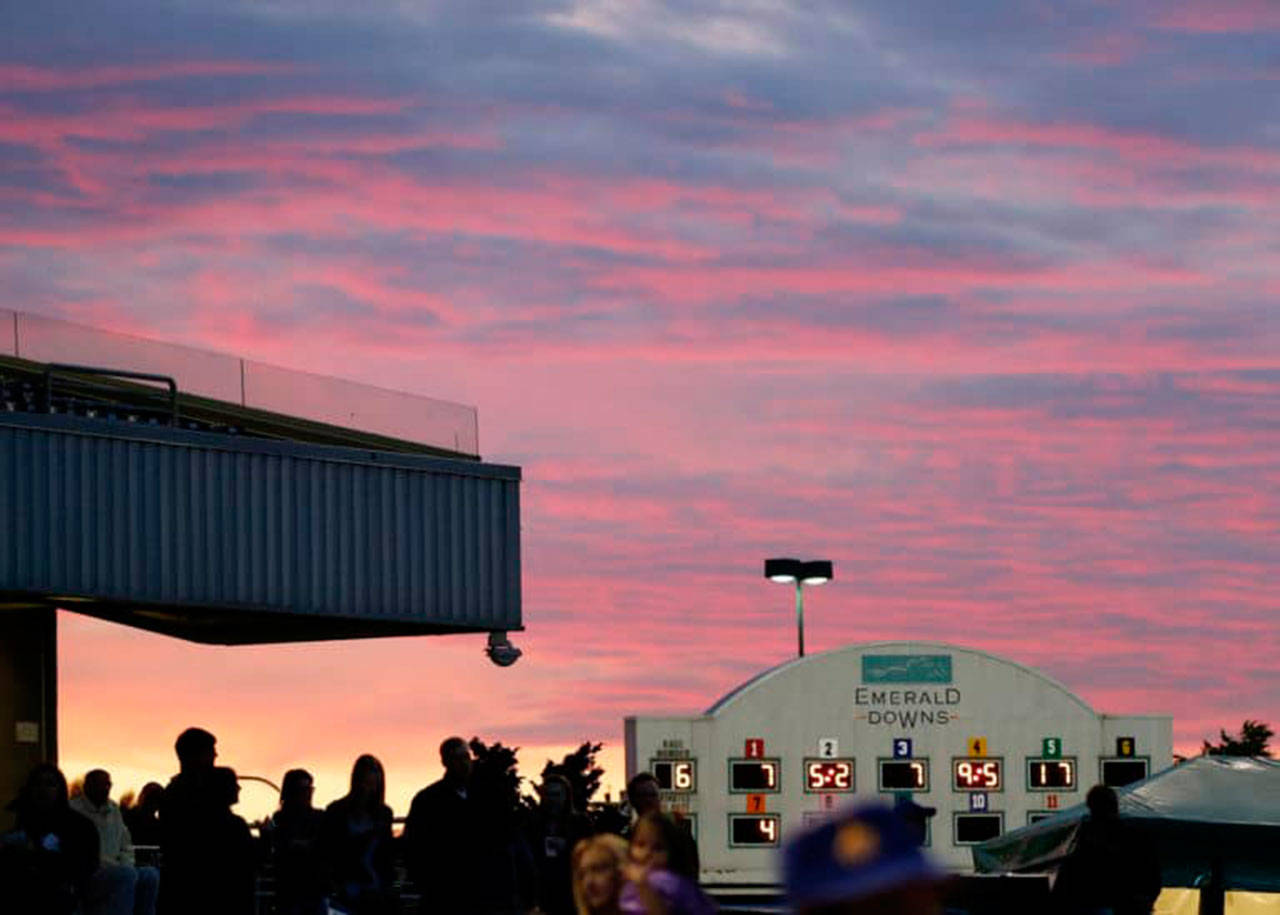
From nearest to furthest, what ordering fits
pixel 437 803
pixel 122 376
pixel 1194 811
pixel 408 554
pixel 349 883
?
pixel 437 803, pixel 349 883, pixel 1194 811, pixel 122 376, pixel 408 554

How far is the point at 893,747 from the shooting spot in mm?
58844

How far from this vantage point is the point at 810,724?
59.0 meters

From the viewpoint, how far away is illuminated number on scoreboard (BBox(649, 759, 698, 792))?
57.8m

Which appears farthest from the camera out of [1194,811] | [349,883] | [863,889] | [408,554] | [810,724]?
[810,724]

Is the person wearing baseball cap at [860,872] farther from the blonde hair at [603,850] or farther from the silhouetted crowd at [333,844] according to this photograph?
the silhouetted crowd at [333,844]

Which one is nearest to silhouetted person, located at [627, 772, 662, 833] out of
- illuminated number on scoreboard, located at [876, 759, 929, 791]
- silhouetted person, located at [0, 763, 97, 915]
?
silhouetted person, located at [0, 763, 97, 915]

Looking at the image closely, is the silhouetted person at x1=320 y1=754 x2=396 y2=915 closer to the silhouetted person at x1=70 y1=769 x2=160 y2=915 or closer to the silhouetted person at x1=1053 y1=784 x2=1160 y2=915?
the silhouetted person at x1=70 y1=769 x2=160 y2=915

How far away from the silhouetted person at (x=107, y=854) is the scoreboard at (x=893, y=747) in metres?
36.4

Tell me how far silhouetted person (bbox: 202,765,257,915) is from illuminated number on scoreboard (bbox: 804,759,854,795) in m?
41.8

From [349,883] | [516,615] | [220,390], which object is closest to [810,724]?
[516,615]

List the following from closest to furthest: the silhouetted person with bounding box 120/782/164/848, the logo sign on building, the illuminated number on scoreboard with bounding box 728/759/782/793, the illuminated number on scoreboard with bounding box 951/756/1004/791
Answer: the silhouetted person with bounding box 120/782/164/848
the illuminated number on scoreboard with bounding box 728/759/782/793
the illuminated number on scoreboard with bounding box 951/756/1004/791
the logo sign on building

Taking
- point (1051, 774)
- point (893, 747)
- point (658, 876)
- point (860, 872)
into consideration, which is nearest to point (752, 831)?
point (893, 747)

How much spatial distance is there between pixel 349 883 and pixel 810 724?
42.3 metres

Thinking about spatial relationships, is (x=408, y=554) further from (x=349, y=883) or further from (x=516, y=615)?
(x=349, y=883)
